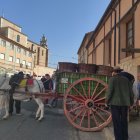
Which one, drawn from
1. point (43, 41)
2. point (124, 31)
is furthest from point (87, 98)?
point (43, 41)

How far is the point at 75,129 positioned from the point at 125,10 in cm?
875

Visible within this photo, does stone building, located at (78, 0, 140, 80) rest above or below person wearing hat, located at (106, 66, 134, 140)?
above

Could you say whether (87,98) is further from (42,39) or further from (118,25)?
(42,39)

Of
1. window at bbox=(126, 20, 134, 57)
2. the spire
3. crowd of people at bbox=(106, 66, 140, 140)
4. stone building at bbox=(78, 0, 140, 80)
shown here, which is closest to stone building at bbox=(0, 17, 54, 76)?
the spire

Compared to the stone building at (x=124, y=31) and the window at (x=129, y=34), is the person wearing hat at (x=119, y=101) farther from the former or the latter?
the window at (x=129, y=34)

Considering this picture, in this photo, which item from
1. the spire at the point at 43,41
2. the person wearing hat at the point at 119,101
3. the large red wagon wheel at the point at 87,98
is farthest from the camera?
the spire at the point at 43,41

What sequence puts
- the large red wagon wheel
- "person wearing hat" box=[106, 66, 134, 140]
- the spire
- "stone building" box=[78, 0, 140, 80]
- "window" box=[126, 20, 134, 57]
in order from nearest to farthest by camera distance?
"person wearing hat" box=[106, 66, 134, 140] < the large red wagon wheel < "stone building" box=[78, 0, 140, 80] < "window" box=[126, 20, 134, 57] < the spire

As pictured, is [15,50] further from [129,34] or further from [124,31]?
[129,34]

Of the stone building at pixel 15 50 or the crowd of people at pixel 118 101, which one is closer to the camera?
the crowd of people at pixel 118 101

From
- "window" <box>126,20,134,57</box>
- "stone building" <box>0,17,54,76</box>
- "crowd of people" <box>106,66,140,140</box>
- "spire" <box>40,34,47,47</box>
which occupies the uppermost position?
"spire" <box>40,34,47,47</box>

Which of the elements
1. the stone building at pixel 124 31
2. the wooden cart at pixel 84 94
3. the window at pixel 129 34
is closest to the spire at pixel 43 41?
the stone building at pixel 124 31

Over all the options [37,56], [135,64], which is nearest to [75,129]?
[135,64]

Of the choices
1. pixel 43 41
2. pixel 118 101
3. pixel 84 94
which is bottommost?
pixel 118 101

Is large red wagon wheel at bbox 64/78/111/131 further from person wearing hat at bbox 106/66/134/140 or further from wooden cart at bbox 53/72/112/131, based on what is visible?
person wearing hat at bbox 106/66/134/140
